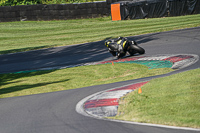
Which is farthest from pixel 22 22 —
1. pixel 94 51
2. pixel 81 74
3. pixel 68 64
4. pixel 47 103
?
pixel 47 103

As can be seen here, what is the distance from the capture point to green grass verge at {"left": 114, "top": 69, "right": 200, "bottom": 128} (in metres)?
5.95

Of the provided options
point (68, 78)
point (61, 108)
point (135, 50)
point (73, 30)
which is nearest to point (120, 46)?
point (135, 50)

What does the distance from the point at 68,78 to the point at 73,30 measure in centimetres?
1904

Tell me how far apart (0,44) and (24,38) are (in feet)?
10.5

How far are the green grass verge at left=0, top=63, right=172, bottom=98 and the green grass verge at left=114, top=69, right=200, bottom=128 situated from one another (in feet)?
Result: 12.1

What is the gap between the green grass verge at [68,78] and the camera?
12.0 meters

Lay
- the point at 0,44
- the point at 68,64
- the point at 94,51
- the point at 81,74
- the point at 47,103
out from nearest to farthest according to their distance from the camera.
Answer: the point at 47,103 < the point at 81,74 < the point at 68,64 < the point at 94,51 < the point at 0,44

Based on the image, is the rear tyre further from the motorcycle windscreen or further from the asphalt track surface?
the motorcycle windscreen

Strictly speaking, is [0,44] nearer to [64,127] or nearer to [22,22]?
[22,22]

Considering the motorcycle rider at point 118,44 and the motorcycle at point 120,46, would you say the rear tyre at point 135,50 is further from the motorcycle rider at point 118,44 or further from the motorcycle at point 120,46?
the motorcycle rider at point 118,44

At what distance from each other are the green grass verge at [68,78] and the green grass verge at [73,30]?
9.50 metres

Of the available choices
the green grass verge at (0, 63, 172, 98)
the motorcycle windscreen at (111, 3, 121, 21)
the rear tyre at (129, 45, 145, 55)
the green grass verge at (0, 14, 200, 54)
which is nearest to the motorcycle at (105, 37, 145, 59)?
the rear tyre at (129, 45, 145, 55)

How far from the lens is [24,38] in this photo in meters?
30.7

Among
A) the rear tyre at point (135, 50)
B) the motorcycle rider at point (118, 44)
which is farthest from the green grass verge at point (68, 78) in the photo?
the rear tyre at point (135, 50)
